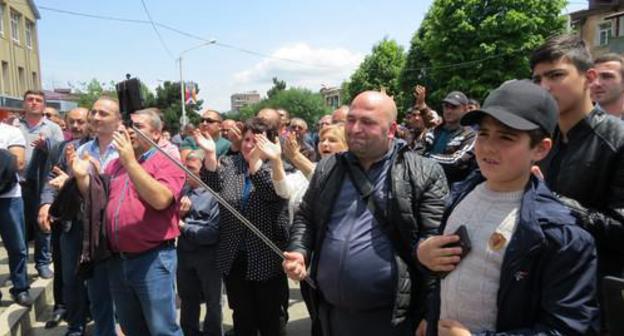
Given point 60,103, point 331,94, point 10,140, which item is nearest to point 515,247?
point 10,140

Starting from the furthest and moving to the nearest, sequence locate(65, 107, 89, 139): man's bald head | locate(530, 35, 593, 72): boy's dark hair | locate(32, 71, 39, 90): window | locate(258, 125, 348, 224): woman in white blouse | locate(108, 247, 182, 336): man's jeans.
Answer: locate(32, 71, 39, 90): window
locate(65, 107, 89, 139): man's bald head
locate(258, 125, 348, 224): woman in white blouse
locate(108, 247, 182, 336): man's jeans
locate(530, 35, 593, 72): boy's dark hair

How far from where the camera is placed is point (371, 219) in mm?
2449

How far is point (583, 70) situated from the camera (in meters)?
1.92

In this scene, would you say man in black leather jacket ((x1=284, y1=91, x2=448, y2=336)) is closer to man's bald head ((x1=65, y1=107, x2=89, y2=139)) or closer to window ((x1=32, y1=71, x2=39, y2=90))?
man's bald head ((x1=65, y1=107, x2=89, y2=139))

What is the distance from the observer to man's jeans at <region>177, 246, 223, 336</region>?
3.96 m

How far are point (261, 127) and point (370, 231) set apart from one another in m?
1.44

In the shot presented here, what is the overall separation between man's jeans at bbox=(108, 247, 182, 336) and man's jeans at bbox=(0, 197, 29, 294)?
192cm

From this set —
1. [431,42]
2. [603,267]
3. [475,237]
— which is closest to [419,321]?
[603,267]

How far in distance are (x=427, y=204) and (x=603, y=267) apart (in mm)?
831

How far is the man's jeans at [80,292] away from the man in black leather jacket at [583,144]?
3.12m

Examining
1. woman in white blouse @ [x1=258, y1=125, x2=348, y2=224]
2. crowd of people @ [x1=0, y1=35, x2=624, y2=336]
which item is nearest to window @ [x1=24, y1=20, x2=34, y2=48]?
crowd of people @ [x1=0, y1=35, x2=624, y2=336]

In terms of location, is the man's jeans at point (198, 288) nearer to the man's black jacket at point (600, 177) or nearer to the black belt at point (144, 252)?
the black belt at point (144, 252)

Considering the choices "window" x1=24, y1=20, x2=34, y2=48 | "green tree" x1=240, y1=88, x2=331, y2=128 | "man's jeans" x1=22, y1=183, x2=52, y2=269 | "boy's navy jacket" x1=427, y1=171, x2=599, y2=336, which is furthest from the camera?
"green tree" x1=240, y1=88, x2=331, y2=128

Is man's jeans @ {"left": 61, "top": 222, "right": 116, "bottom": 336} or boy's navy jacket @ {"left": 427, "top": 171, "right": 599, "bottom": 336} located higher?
boy's navy jacket @ {"left": 427, "top": 171, "right": 599, "bottom": 336}
